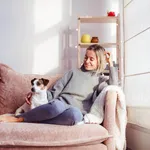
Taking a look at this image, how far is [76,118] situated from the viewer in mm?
1414

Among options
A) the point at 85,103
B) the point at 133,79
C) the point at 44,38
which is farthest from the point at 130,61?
the point at 44,38

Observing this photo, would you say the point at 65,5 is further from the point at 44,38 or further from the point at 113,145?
the point at 113,145

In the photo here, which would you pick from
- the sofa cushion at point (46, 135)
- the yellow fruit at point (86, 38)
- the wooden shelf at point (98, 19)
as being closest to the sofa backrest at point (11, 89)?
the sofa cushion at point (46, 135)

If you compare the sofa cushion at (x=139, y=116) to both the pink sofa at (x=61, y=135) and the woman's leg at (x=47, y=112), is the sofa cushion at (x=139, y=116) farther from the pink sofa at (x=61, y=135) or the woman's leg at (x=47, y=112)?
the woman's leg at (x=47, y=112)

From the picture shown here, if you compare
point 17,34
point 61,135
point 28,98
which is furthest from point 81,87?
point 17,34

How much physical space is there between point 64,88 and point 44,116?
1.73ft

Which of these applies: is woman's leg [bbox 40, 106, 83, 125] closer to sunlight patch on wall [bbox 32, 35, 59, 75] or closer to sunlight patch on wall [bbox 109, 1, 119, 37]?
sunlight patch on wall [bbox 32, 35, 59, 75]

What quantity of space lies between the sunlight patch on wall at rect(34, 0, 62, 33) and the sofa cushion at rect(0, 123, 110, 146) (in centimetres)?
151

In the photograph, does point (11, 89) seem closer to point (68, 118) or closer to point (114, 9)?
point (68, 118)

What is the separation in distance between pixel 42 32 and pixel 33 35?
0.34 feet

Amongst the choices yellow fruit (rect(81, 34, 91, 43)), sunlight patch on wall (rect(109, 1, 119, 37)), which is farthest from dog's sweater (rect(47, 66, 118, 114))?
sunlight patch on wall (rect(109, 1, 119, 37))

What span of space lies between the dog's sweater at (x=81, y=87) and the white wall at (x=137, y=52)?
301 millimetres

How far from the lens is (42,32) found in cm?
263

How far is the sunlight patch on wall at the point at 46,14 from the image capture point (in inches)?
104
